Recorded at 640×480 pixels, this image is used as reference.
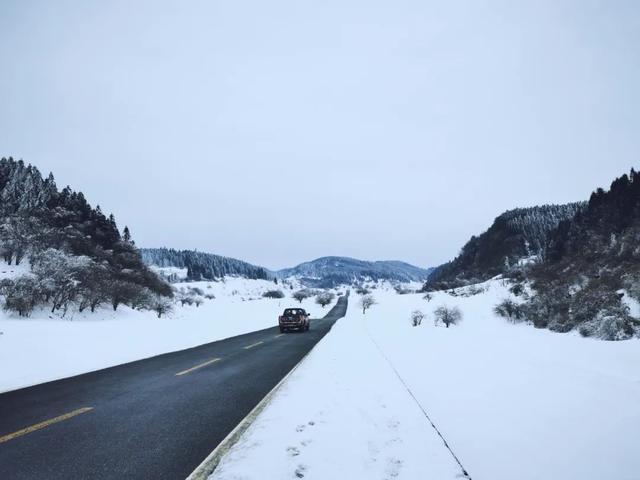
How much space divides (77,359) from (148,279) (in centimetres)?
3373

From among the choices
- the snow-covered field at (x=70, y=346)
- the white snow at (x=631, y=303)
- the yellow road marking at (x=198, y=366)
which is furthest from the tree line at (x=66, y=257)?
the white snow at (x=631, y=303)

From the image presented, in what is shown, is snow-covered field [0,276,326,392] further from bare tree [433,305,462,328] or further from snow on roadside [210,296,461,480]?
bare tree [433,305,462,328]

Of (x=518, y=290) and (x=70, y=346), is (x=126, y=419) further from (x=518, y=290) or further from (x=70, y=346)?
(x=518, y=290)

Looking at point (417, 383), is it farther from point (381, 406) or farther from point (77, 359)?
point (77, 359)

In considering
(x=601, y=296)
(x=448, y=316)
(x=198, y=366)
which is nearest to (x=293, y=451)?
(x=198, y=366)

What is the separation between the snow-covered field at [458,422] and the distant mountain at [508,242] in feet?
275

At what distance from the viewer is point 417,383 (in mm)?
8352

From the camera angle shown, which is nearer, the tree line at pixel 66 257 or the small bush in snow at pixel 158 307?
the tree line at pixel 66 257

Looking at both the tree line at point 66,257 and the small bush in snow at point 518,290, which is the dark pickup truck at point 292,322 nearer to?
the tree line at point 66,257

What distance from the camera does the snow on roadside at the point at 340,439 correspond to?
3.86 meters

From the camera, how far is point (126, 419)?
18.5 ft

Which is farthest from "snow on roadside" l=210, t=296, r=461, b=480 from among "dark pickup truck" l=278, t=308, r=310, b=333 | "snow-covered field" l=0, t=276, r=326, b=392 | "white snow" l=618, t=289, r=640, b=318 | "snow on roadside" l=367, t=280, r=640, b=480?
"dark pickup truck" l=278, t=308, r=310, b=333

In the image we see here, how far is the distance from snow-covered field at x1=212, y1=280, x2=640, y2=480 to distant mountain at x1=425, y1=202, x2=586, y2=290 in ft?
275

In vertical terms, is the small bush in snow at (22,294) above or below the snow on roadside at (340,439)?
above
